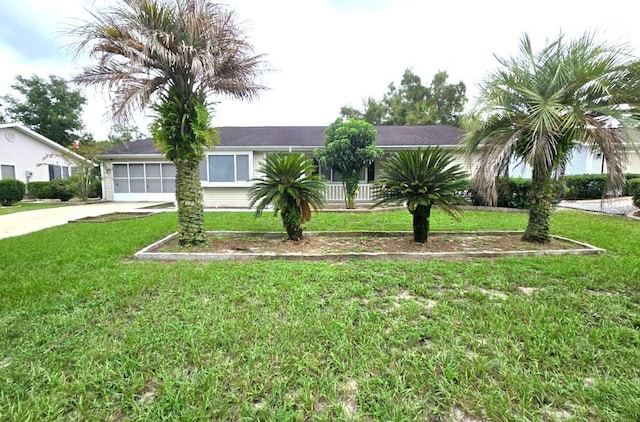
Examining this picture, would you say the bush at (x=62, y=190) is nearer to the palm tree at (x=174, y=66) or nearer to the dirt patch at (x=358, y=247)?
the dirt patch at (x=358, y=247)

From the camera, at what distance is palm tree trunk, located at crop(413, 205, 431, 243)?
580cm

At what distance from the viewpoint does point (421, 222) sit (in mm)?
5898

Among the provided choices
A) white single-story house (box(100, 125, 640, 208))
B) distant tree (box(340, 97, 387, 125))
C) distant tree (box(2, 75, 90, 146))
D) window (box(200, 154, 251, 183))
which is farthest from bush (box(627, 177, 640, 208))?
distant tree (box(2, 75, 90, 146))

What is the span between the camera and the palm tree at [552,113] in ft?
15.9

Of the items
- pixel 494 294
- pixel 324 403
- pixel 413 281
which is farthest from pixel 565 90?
pixel 324 403

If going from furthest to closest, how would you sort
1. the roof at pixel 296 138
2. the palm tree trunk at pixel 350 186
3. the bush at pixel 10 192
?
the bush at pixel 10 192 → the roof at pixel 296 138 → the palm tree trunk at pixel 350 186

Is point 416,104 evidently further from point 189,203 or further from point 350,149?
point 189,203

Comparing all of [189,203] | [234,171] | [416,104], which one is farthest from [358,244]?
[416,104]

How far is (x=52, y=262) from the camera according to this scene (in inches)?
189

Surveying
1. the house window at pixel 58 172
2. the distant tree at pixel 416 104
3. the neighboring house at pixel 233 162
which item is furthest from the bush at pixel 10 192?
the distant tree at pixel 416 104

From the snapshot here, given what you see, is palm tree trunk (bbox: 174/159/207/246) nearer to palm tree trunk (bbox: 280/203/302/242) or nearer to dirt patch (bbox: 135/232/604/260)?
dirt patch (bbox: 135/232/604/260)

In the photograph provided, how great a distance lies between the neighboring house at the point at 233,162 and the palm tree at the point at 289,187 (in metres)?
6.98

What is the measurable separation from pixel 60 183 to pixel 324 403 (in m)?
23.6

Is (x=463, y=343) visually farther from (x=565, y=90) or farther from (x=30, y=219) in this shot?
(x=30, y=219)
